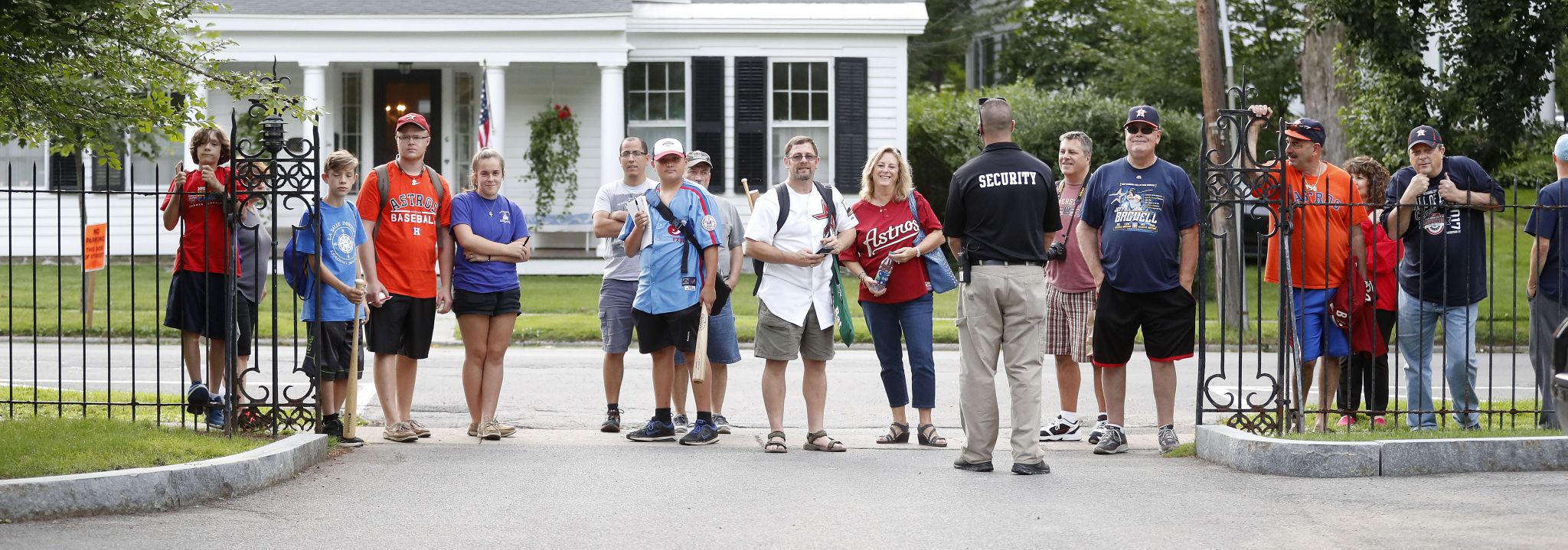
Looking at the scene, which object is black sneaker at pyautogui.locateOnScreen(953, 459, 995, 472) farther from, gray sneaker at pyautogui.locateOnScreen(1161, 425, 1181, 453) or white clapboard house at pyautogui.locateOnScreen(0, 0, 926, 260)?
white clapboard house at pyautogui.locateOnScreen(0, 0, 926, 260)

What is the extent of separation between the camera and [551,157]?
23938 mm

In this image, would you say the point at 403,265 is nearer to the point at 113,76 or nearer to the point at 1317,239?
the point at 113,76

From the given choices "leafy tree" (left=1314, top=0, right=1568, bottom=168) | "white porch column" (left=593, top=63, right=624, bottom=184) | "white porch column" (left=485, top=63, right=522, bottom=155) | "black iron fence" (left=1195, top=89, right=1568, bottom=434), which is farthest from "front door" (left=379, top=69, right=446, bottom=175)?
"black iron fence" (left=1195, top=89, right=1568, bottom=434)

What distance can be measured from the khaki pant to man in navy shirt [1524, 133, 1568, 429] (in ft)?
9.42

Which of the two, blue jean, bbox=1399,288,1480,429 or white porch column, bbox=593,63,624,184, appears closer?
blue jean, bbox=1399,288,1480,429

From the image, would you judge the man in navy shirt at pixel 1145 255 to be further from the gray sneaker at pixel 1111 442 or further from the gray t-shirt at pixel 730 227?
the gray t-shirt at pixel 730 227

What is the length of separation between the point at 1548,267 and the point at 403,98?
19666 mm

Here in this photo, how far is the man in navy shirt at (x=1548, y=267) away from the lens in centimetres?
833

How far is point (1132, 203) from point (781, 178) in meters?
16.2

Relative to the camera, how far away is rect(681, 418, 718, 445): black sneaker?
8.67m

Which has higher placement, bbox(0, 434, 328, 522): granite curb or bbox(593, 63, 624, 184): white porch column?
bbox(593, 63, 624, 184): white porch column

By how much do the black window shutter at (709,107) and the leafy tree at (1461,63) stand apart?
33.9ft

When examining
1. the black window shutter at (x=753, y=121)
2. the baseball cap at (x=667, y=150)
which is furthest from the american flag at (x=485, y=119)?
the baseball cap at (x=667, y=150)

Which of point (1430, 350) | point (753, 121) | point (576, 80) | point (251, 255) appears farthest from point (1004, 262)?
point (576, 80)
